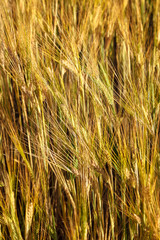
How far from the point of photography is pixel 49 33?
0.95 metres

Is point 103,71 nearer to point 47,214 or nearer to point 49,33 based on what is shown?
point 49,33

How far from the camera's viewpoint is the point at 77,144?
2.43 ft

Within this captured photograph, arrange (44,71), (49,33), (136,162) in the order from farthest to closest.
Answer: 1. (49,33)
2. (44,71)
3. (136,162)

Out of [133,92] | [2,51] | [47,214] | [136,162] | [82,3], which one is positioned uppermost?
[82,3]

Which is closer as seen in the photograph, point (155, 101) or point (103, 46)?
point (155, 101)

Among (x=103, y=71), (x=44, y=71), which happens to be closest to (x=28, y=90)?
(x=44, y=71)

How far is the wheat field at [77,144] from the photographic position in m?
0.69

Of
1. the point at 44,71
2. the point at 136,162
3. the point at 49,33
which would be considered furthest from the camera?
the point at 49,33

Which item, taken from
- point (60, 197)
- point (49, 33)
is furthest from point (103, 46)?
point (60, 197)

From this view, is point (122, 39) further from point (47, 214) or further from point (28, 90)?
point (47, 214)

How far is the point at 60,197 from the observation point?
0.78 meters

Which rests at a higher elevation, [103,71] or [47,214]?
[103,71]

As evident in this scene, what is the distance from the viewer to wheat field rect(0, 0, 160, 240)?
2.26ft

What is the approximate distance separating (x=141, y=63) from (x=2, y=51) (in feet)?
1.37
